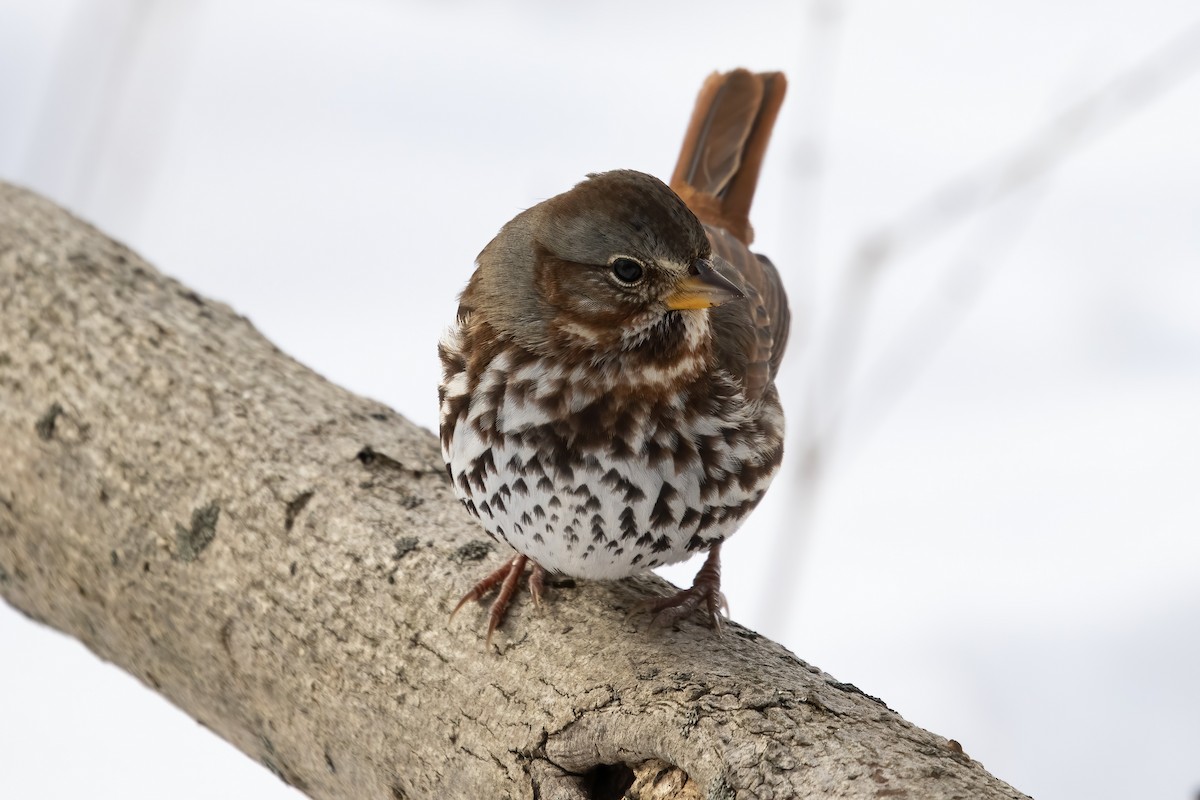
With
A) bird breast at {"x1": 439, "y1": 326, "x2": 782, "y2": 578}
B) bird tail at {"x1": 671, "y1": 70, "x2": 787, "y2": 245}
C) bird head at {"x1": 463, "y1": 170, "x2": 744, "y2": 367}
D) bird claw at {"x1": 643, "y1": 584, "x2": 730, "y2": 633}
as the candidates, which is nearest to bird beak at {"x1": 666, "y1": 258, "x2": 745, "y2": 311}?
bird head at {"x1": 463, "y1": 170, "x2": 744, "y2": 367}

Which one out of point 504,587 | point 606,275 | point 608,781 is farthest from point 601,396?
point 608,781

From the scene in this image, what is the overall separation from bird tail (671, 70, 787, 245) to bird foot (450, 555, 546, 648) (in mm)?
1255

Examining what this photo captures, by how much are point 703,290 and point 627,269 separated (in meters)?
0.17

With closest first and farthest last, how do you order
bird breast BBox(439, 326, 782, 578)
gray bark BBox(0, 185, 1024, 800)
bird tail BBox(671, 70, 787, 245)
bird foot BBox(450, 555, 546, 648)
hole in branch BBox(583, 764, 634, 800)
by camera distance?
gray bark BBox(0, 185, 1024, 800) → hole in branch BBox(583, 764, 634, 800) → bird breast BBox(439, 326, 782, 578) → bird foot BBox(450, 555, 546, 648) → bird tail BBox(671, 70, 787, 245)

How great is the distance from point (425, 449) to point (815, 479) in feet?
5.16

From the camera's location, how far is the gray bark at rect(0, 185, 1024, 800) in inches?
104

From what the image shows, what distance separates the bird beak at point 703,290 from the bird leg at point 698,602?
709 mm

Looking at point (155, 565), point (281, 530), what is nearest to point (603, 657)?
point (281, 530)

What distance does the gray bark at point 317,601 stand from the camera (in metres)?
2.64

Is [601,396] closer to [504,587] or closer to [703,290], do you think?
[703,290]

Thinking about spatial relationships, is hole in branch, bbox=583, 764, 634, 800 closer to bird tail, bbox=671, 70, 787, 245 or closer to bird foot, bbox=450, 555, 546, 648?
bird foot, bbox=450, 555, 546, 648

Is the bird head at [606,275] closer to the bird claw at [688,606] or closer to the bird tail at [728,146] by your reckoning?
the bird claw at [688,606]

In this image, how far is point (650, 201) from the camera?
2779mm

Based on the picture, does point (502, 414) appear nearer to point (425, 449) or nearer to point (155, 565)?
point (425, 449)
